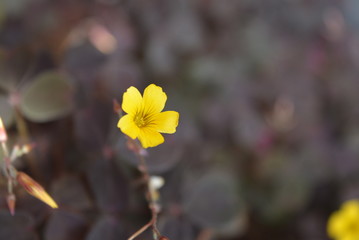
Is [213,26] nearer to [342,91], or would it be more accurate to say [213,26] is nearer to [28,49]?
[342,91]

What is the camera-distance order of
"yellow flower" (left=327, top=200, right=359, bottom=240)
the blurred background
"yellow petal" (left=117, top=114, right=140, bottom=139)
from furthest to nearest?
"yellow flower" (left=327, top=200, right=359, bottom=240) → the blurred background → "yellow petal" (left=117, top=114, right=140, bottom=139)

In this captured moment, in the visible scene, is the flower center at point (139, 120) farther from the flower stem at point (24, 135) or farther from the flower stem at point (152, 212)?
the flower stem at point (24, 135)

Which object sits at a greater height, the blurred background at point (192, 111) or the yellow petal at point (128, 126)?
the blurred background at point (192, 111)

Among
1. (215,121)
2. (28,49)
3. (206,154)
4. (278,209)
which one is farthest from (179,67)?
(28,49)

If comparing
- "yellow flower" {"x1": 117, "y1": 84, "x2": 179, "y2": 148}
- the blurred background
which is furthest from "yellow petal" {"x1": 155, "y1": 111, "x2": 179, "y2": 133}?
the blurred background

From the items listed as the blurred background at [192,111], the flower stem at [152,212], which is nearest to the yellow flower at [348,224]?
the blurred background at [192,111]

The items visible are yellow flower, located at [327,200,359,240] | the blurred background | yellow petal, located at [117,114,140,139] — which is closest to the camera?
yellow petal, located at [117,114,140,139]

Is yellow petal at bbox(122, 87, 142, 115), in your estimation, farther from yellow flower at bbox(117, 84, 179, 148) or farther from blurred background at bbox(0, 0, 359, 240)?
blurred background at bbox(0, 0, 359, 240)

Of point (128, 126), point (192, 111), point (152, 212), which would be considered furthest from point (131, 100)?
point (192, 111)

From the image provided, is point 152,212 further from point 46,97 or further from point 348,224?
point 348,224
